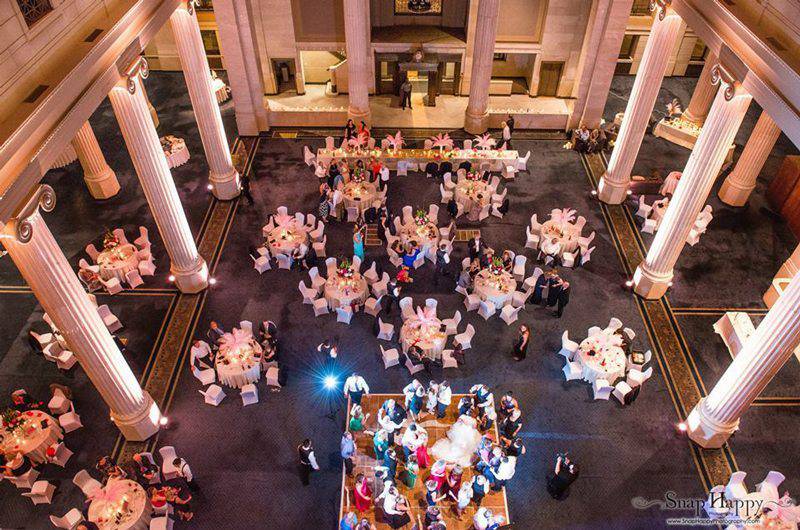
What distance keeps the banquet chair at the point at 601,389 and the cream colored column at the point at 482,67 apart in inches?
453

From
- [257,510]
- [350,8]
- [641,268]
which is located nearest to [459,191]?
[641,268]

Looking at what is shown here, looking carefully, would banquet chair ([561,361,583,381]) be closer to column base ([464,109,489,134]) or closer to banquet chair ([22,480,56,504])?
column base ([464,109,489,134])

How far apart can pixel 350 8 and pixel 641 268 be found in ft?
40.2

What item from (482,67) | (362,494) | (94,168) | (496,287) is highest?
(482,67)

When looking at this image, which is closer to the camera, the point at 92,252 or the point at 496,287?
the point at 496,287

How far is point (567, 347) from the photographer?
46.3ft

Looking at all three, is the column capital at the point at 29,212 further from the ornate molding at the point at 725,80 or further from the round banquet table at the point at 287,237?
the ornate molding at the point at 725,80

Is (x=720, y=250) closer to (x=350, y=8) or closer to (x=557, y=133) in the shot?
(x=557, y=133)

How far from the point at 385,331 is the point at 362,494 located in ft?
14.6

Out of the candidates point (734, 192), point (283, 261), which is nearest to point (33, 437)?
point (283, 261)

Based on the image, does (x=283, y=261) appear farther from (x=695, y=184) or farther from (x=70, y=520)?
(x=695, y=184)

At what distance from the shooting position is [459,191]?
1820 centimetres

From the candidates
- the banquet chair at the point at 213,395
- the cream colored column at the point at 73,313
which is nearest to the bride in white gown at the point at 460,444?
the banquet chair at the point at 213,395

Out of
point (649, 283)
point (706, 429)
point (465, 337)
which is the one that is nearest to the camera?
point (706, 429)
